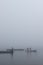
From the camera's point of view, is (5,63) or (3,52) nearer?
(3,52)

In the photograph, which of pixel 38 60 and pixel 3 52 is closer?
pixel 3 52

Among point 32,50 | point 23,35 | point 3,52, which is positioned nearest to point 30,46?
point 32,50

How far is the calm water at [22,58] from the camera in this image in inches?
49.1

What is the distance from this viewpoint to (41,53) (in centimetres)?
127

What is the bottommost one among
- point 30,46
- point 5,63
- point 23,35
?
point 5,63

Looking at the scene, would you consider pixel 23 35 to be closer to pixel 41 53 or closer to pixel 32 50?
pixel 32 50

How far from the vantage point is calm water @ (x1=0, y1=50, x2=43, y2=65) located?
1.25 metres

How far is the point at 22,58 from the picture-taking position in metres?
1.30

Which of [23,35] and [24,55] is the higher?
[23,35]

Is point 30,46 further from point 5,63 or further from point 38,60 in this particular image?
point 5,63

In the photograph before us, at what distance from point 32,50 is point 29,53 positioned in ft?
0.19

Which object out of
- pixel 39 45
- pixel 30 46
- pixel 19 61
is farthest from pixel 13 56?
pixel 39 45

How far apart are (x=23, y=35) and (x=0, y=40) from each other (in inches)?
12.9

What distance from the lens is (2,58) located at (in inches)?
49.8
